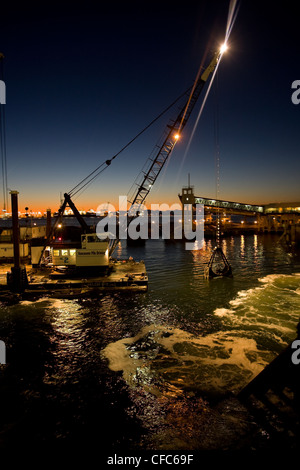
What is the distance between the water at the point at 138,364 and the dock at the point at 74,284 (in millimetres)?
1082

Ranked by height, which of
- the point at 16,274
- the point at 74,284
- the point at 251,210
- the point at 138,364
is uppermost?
the point at 251,210

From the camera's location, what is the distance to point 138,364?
Answer: 12312 mm

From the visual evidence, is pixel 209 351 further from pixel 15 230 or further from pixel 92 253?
pixel 15 230

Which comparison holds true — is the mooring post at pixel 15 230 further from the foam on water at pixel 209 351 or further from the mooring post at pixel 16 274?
the foam on water at pixel 209 351

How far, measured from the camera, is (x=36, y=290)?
22438mm

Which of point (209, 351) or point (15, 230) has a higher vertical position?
point (15, 230)

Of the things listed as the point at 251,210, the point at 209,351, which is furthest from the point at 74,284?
the point at 251,210

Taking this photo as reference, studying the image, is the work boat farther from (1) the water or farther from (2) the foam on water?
(2) the foam on water

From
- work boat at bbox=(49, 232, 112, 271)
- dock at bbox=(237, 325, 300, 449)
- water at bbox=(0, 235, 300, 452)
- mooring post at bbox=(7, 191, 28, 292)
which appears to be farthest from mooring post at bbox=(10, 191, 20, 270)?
dock at bbox=(237, 325, 300, 449)

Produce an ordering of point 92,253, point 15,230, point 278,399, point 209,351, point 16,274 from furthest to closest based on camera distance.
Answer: point 92,253
point 15,230
point 16,274
point 209,351
point 278,399

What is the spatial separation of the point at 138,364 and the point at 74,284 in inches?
494

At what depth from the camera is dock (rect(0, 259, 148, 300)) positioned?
73.5 ft

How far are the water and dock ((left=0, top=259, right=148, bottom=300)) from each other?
1.08 m
